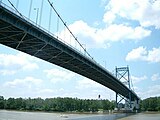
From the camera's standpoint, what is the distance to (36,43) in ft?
121

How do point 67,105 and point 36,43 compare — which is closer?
point 36,43

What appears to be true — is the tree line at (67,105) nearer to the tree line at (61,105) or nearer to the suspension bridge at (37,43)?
the tree line at (61,105)

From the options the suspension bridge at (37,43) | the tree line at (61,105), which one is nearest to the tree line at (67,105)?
the tree line at (61,105)

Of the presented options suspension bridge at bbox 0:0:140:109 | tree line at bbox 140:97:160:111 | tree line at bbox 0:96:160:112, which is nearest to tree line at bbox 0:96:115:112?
tree line at bbox 0:96:160:112

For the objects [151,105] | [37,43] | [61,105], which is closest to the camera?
[37,43]

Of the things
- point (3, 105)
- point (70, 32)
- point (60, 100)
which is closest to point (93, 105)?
point (60, 100)

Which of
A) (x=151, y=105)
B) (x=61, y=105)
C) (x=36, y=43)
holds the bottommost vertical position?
(x=61, y=105)

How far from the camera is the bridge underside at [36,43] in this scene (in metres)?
29.7

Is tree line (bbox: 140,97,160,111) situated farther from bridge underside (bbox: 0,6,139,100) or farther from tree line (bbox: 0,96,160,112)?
bridge underside (bbox: 0,6,139,100)

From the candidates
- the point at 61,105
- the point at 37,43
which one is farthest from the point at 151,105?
the point at 37,43

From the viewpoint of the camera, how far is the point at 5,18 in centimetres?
2822

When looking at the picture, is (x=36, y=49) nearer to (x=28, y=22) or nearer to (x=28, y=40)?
(x=28, y=40)

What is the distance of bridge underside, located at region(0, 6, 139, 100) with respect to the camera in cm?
2967

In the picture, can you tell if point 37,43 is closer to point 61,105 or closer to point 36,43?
point 36,43
